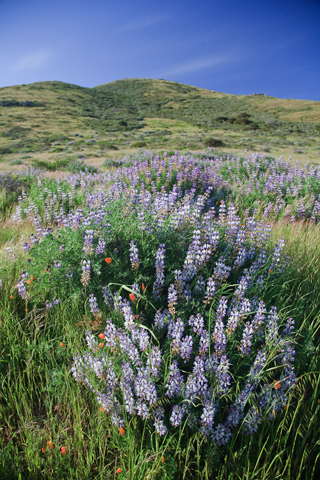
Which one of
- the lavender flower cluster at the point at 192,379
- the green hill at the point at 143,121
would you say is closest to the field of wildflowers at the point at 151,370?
the lavender flower cluster at the point at 192,379

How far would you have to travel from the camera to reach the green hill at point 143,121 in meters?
29.3

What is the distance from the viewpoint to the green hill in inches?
1154

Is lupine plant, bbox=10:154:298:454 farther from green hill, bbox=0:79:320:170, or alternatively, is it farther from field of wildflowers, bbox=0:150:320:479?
green hill, bbox=0:79:320:170

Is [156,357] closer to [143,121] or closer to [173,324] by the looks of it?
[173,324]

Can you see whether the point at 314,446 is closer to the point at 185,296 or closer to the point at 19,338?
the point at 185,296

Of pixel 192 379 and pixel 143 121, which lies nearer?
pixel 192 379

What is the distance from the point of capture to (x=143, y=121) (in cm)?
6062

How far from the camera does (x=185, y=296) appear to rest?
2414 millimetres

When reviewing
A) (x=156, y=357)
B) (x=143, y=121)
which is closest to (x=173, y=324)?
(x=156, y=357)

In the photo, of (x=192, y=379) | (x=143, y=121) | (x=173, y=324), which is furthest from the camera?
(x=143, y=121)

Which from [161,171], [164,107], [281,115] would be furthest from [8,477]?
[164,107]

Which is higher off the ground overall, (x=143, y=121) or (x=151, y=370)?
(x=143, y=121)

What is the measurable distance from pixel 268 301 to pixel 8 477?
2.24m

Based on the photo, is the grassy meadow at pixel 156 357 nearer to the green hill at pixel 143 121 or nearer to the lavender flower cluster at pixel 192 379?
the lavender flower cluster at pixel 192 379
